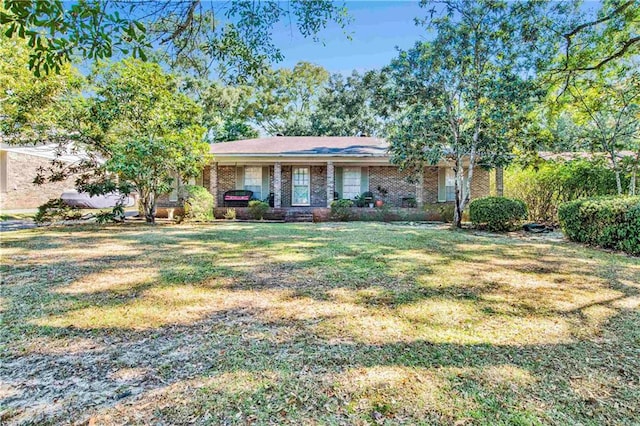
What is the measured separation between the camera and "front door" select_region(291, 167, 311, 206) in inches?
711

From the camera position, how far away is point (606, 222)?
776cm

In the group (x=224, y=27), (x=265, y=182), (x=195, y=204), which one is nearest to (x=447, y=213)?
(x=265, y=182)

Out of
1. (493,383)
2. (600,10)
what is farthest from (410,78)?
(493,383)

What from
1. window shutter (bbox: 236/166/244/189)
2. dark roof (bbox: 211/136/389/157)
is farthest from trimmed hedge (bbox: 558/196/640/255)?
window shutter (bbox: 236/166/244/189)

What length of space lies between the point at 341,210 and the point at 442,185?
19.8 ft

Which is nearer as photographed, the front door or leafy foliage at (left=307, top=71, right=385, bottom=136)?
the front door

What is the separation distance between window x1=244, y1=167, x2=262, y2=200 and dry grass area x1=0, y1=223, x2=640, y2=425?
12.3m

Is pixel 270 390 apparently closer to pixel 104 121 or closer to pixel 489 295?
pixel 489 295

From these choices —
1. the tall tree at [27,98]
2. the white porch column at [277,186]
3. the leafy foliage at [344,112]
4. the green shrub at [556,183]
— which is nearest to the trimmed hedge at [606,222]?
the green shrub at [556,183]

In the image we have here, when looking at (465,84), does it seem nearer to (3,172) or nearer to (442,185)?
(442,185)

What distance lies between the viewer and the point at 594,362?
2.65 meters

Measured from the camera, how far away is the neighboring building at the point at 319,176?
1669 centimetres

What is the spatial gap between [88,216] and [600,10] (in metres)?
18.9

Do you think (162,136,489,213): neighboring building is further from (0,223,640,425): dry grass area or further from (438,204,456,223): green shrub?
(0,223,640,425): dry grass area
